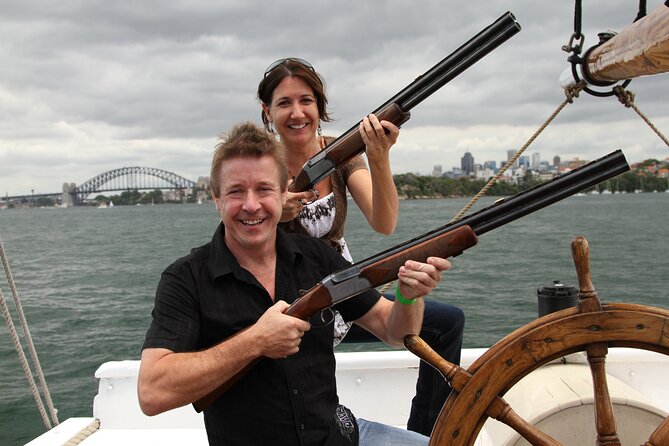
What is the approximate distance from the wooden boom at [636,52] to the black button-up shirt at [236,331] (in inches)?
55.1

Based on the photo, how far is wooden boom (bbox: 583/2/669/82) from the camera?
195cm

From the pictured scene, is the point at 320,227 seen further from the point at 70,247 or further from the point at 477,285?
the point at 70,247

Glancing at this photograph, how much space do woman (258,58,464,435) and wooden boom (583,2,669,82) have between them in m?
0.89

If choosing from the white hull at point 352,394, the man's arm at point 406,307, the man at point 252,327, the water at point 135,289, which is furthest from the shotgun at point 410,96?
the water at point 135,289

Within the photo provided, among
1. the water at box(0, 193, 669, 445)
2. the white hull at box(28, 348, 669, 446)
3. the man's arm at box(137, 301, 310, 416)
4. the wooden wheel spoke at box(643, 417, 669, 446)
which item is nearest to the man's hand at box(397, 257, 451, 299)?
the man's arm at box(137, 301, 310, 416)

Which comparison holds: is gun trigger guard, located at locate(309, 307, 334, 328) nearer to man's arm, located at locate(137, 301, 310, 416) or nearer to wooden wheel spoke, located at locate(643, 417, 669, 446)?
man's arm, located at locate(137, 301, 310, 416)

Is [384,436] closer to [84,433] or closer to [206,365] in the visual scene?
[206,365]

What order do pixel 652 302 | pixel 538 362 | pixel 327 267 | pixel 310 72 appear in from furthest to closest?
pixel 652 302 → pixel 310 72 → pixel 327 267 → pixel 538 362

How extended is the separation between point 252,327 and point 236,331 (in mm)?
172

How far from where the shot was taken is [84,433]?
3.49m

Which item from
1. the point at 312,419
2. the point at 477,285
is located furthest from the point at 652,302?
the point at 312,419

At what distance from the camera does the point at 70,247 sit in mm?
37594

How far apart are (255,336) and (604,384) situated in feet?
3.10

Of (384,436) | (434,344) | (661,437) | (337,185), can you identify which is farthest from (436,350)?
(661,437)
